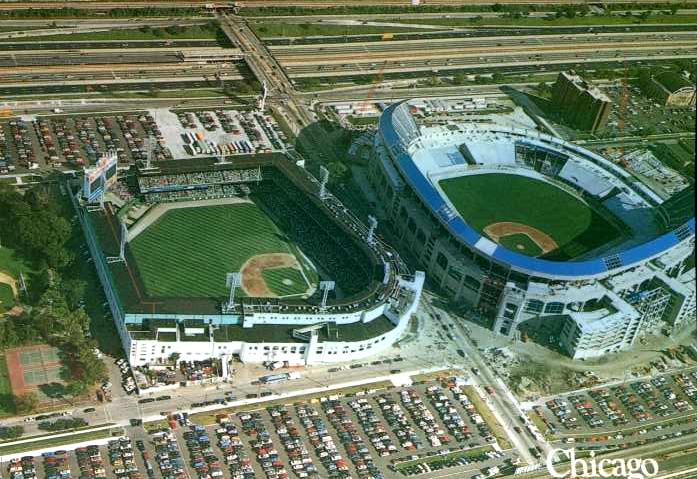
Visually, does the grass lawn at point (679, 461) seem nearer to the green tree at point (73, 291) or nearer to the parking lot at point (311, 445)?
the parking lot at point (311, 445)

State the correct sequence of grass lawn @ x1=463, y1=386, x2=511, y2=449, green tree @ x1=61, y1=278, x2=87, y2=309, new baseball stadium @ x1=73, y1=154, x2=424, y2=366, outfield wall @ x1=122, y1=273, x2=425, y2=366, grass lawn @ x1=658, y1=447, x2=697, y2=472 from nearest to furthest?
grass lawn @ x1=658, y1=447, x2=697, y2=472
grass lawn @ x1=463, y1=386, x2=511, y2=449
outfield wall @ x1=122, y1=273, x2=425, y2=366
new baseball stadium @ x1=73, y1=154, x2=424, y2=366
green tree @ x1=61, y1=278, x2=87, y2=309

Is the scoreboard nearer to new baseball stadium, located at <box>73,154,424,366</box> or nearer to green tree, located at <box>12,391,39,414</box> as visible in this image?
new baseball stadium, located at <box>73,154,424,366</box>

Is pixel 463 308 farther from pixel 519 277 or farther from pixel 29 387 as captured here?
pixel 29 387

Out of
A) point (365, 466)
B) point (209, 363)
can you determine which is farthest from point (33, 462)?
point (365, 466)

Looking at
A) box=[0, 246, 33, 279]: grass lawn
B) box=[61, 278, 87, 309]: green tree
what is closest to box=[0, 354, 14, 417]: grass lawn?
box=[61, 278, 87, 309]: green tree

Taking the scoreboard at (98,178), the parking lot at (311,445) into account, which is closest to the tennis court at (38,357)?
the parking lot at (311,445)

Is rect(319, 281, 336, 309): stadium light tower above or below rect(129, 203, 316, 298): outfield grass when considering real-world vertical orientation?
above

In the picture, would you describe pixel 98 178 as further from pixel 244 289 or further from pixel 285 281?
pixel 285 281
